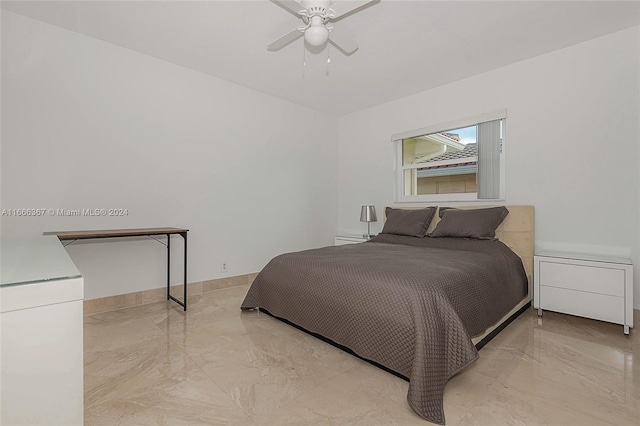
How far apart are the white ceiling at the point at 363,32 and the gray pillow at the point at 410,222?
155 centimetres

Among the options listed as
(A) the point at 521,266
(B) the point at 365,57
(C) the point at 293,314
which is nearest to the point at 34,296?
(C) the point at 293,314

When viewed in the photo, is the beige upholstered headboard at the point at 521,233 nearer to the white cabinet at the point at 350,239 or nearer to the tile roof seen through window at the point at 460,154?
the tile roof seen through window at the point at 460,154

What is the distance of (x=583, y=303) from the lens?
8.18 ft

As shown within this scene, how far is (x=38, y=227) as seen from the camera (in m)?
2.48

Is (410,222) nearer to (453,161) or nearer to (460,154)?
(453,161)

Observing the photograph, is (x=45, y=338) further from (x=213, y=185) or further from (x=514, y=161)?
(x=514, y=161)

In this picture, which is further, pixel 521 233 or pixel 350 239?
pixel 350 239

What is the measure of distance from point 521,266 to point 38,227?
4.20 metres

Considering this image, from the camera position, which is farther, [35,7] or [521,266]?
[521,266]

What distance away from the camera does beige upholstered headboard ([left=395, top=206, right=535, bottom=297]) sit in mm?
2965

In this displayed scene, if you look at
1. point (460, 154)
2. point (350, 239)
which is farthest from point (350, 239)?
point (460, 154)

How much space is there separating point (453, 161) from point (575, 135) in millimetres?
1171

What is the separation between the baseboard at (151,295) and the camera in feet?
9.01

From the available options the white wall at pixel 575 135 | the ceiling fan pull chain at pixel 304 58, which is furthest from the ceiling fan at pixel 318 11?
the white wall at pixel 575 135
